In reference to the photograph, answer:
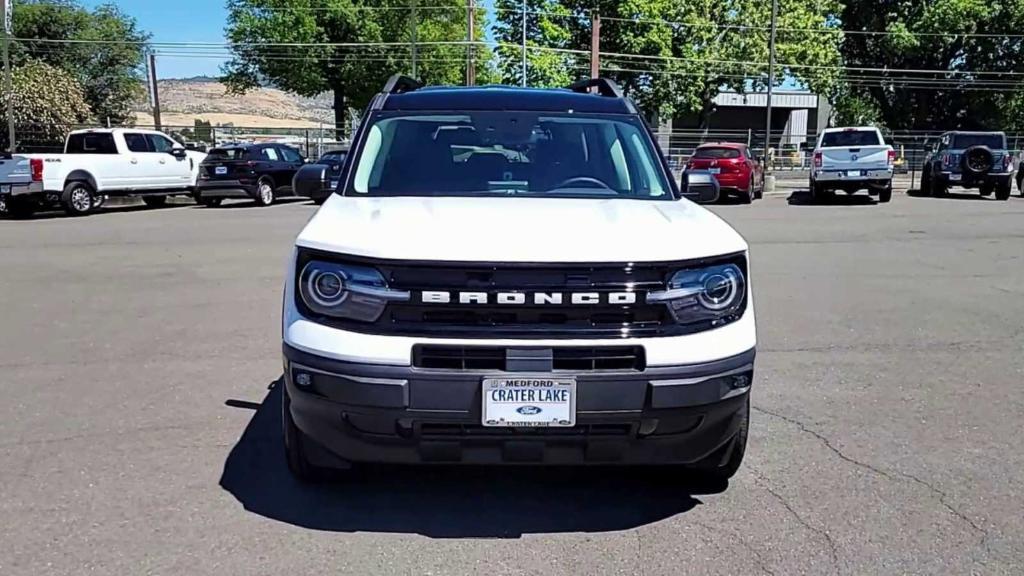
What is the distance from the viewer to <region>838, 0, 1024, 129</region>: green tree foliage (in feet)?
161

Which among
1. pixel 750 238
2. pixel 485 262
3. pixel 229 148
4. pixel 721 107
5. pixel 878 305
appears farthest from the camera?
pixel 721 107

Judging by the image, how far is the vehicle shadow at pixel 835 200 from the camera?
24.1 meters

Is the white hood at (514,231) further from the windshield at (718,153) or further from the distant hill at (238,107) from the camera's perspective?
the distant hill at (238,107)

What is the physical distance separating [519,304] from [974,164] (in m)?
24.8

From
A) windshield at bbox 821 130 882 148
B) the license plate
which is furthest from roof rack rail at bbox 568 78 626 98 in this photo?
windshield at bbox 821 130 882 148

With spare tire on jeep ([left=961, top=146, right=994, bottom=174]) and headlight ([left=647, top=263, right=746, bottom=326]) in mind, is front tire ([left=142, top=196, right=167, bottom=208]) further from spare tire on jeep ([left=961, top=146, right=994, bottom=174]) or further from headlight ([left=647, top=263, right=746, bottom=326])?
headlight ([left=647, top=263, right=746, bottom=326])

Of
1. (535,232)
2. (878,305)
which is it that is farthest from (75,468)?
(878,305)

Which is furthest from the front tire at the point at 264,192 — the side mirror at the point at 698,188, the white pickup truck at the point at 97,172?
the side mirror at the point at 698,188

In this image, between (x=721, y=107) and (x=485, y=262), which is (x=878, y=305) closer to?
(x=485, y=262)

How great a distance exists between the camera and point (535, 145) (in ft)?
16.3

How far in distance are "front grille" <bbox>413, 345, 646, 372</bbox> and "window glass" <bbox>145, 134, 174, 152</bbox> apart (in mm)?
20056

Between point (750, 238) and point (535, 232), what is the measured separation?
489 inches

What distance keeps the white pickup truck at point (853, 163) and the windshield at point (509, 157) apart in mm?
19648

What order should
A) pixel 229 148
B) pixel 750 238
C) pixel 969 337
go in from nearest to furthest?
pixel 969 337 < pixel 750 238 < pixel 229 148
